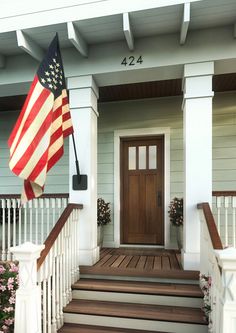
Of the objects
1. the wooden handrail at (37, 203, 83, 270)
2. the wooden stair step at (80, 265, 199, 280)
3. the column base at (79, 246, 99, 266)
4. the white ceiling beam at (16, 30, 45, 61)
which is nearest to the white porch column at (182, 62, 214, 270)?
the wooden stair step at (80, 265, 199, 280)

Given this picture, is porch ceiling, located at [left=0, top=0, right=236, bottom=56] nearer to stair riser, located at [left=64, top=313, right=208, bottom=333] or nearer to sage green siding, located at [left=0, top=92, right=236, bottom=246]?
sage green siding, located at [left=0, top=92, right=236, bottom=246]

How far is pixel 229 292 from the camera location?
5.40 ft

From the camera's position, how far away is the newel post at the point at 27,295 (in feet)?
6.59

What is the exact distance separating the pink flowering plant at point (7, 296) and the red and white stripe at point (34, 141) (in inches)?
32.5

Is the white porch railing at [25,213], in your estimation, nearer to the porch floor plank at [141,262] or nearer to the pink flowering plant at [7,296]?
the pink flowering plant at [7,296]

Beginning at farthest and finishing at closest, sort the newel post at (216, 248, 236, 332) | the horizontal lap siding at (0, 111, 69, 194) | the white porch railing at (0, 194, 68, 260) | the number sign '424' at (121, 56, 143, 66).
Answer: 1. the horizontal lap siding at (0, 111, 69, 194)
2. the white porch railing at (0, 194, 68, 260)
3. the number sign '424' at (121, 56, 143, 66)
4. the newel post at (216, 248, 236, 332)

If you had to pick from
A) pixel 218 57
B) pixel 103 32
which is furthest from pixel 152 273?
pixel 103 32

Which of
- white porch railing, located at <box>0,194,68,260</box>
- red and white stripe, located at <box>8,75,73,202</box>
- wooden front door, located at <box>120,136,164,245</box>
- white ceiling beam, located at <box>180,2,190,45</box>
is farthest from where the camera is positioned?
wooden front door, located at <box>120,136,164,245</box>

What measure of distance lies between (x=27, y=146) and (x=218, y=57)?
231 cm

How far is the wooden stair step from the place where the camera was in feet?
9.60

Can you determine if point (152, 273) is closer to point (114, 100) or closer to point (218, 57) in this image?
point (218, 57)

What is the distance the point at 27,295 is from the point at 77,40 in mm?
2569

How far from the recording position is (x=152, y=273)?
118 inches

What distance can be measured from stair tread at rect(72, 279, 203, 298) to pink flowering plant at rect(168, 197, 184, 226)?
1.30 meters
